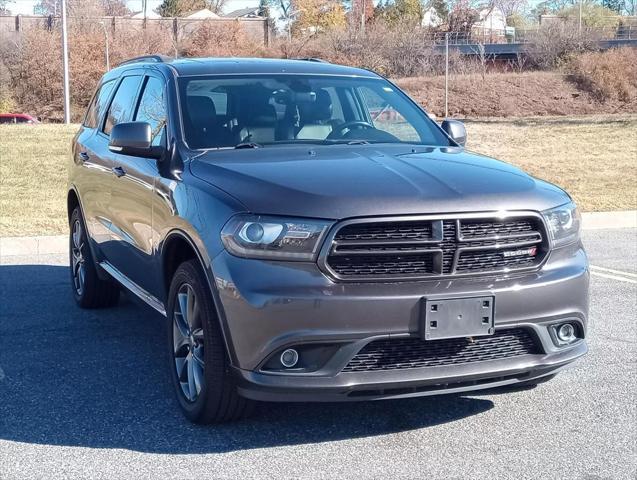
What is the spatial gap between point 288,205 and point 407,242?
55cm

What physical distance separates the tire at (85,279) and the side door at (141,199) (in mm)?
967

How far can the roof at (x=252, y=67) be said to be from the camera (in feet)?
19.4

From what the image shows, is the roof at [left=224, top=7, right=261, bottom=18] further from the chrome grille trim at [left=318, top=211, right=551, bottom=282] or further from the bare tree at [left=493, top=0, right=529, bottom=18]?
the chrome grille trim at [left=318, top=211, right=551, bottom=282]

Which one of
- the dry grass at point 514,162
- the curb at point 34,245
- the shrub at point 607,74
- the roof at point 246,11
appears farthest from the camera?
the roof at point 246,11

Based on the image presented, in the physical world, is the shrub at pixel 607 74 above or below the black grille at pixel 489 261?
above

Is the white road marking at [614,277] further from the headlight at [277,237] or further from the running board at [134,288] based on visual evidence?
the headlight at [277,237]

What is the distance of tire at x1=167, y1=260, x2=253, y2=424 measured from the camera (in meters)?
4.44

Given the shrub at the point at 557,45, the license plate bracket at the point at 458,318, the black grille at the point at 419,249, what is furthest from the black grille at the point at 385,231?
the shrub at the point at 557,45

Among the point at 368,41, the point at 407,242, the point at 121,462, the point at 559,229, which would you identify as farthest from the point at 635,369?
the point at 368,41

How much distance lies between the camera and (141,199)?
554cm

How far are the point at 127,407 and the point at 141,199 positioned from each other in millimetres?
1220

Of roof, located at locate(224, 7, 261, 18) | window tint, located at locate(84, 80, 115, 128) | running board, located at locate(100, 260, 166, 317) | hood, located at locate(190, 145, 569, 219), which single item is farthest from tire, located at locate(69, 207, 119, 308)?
roof, located at locate(224, 7, 261, 18)

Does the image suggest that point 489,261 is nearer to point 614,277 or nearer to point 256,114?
point 256,114

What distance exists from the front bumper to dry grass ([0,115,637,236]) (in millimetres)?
7389
